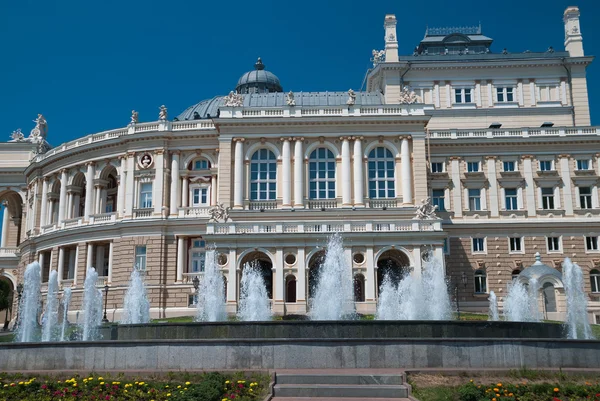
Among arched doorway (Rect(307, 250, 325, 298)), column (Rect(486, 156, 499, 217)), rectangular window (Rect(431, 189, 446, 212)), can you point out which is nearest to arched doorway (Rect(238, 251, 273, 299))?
arched doorway (Rect(307, 250, 325, 298))

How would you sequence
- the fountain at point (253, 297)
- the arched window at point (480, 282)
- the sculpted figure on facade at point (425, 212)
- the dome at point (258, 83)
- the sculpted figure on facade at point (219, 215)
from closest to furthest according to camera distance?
the fountain at point (253, 297) → the sculpted figure on facade at point (425, 212) → the sculpted figure on facade at point (219, 215) → the arched window at point (480, 282) → the dome at point (258, 83)

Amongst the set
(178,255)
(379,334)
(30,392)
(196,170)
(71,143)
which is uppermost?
(71,143)

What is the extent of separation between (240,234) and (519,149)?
2890cm

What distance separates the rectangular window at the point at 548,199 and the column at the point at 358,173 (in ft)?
59.2

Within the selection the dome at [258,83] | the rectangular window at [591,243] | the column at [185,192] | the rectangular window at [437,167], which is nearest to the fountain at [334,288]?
the rectangular window at [437,167]

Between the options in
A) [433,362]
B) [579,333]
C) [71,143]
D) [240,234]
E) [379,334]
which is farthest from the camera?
[71,143]

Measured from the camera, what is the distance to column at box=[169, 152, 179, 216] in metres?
60.2

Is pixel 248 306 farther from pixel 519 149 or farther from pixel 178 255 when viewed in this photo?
pixel 519 149

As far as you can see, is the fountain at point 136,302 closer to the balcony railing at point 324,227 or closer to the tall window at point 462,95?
the balcony railing at point 324,227

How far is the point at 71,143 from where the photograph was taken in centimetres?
6656

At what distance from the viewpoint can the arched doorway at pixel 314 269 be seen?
51.7m

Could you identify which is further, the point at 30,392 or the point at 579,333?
the point at 579,333

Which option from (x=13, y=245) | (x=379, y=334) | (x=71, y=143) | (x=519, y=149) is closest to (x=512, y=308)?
(x=519, y=149)

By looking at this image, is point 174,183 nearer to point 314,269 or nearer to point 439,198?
point 314,269
